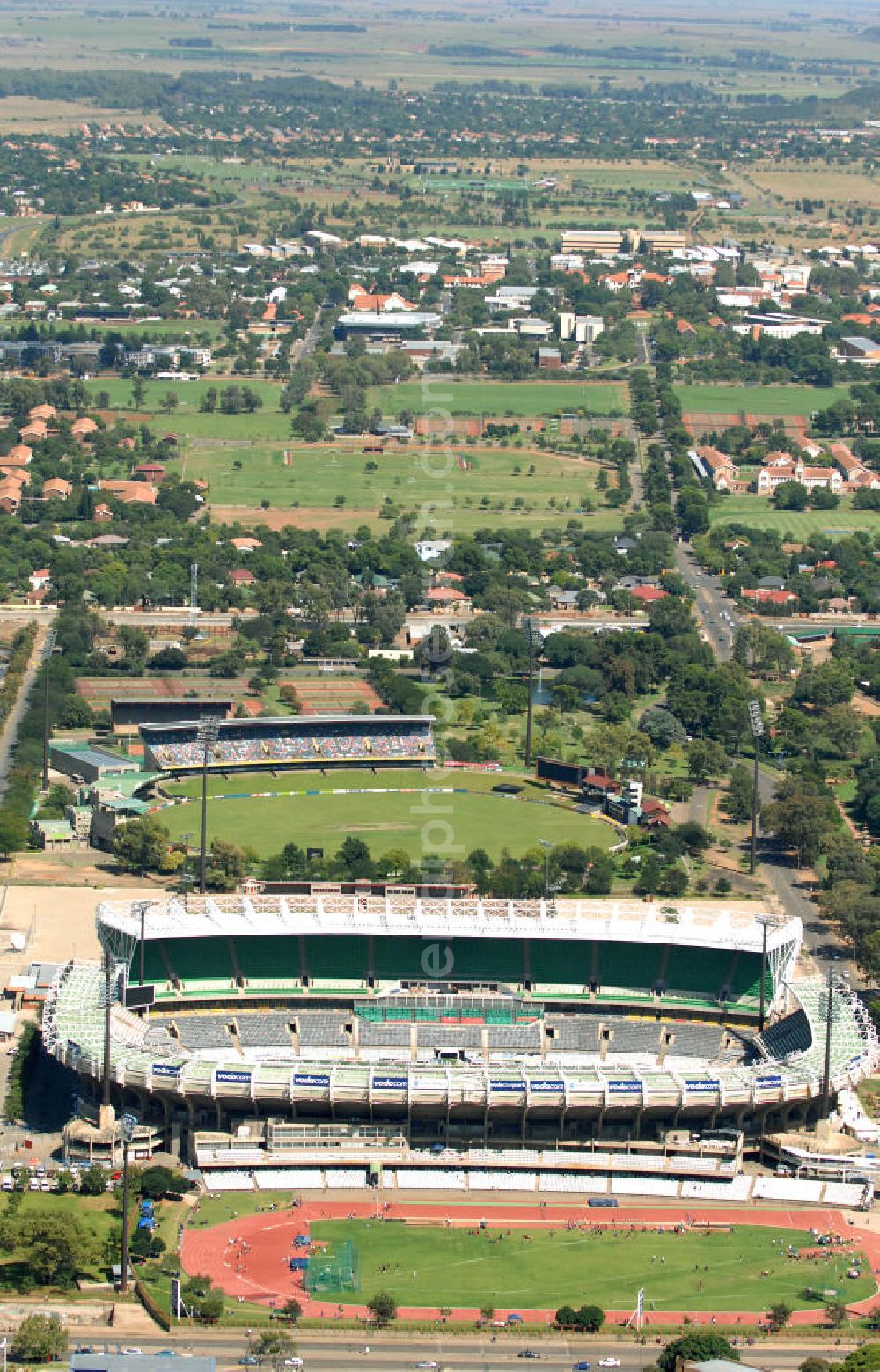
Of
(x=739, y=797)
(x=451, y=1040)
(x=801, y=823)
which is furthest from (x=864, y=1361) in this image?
(x=739, y=797)

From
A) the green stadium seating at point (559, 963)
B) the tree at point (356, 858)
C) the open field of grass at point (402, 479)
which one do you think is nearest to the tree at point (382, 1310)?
the green stadium seating at point (559, 963)

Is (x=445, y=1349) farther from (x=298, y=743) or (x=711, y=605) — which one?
(x=711, y=605)

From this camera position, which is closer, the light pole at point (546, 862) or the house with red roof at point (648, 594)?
the light pole at point (546, 862)

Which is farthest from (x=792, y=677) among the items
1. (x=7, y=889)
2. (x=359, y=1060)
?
(x=359, y=1060)

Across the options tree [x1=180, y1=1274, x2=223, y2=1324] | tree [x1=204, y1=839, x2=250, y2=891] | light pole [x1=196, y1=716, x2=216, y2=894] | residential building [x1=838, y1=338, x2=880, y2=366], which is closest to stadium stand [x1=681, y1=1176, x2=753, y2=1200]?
tree [x1=180, y1=1274, x2=223, y2=1324]

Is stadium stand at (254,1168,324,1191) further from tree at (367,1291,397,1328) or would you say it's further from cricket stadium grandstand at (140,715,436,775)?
cricket stadium grandstand at (140,715,436,775)

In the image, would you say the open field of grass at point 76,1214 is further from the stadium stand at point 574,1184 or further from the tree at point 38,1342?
the stadium stand at point 574,1184
